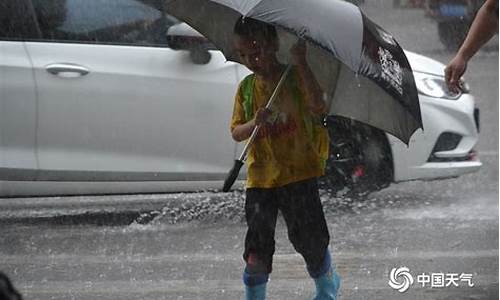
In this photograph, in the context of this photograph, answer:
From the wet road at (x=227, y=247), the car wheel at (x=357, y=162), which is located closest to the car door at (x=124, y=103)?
the wet road at (x=227, y=247)

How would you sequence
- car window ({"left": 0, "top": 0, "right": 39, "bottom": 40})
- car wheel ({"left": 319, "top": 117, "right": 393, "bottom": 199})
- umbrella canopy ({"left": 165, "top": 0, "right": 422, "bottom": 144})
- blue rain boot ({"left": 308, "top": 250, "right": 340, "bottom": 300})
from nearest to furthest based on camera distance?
umbrella canopy ({"left": 165, "top": 0, "right": 422, "bottom": 144}) → blue rain boot ({"left": 308, "top": 250, "right": 340, "bottom": 300}) → car window ({"left": 0, "top": 0, "right": 39, "bottom": 40}) → car wheel ({"left": 319, "top": 117, "right": 393, "bottom": 199})

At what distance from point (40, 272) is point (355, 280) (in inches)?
66.4

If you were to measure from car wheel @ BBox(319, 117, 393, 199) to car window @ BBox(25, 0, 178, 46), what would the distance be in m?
1.25

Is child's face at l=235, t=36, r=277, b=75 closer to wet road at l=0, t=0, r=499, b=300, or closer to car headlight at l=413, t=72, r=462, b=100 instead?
wet road at l=0, t=0, r=499, b=300

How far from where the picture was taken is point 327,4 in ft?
16.0

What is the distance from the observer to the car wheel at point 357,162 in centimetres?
760

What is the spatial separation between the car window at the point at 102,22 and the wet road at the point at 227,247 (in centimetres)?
112

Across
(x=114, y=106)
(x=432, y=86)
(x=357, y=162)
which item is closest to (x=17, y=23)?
(x=114, y=106)

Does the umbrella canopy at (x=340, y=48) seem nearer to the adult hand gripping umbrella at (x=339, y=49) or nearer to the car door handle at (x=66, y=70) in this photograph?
the adult hand gripping umbrella at (x=339, y=49)

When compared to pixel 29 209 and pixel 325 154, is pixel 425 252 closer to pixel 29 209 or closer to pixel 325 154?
pixel 325 154

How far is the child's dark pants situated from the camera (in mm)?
5031

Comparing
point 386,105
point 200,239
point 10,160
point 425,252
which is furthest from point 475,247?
point 10,160

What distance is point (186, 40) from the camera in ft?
23.7

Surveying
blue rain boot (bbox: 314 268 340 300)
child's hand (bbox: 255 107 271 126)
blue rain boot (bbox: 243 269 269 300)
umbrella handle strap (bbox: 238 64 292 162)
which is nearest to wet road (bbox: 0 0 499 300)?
blue rain boot (bbox: 314 268 340 300)
